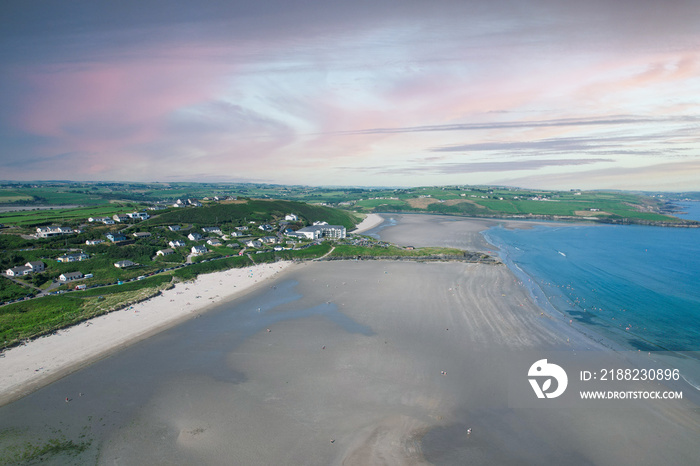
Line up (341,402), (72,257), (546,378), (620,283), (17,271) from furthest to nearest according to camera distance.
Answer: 1. (72,257)
2. (620,283)
3. (17,271)
4. (546,378)
5. (341,402)

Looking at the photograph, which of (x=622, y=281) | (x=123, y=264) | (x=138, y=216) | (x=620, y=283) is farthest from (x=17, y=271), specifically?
(x=622, y=281)

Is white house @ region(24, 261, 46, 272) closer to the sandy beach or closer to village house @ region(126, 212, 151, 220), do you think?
the sandy beach

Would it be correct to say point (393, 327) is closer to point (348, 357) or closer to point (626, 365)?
point (348, 357)

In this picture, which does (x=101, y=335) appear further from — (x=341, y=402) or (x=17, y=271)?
(x=341, y=402)

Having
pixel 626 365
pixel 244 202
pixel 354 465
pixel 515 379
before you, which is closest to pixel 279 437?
pixel 354 465

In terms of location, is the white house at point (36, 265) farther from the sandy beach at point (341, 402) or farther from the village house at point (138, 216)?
the village house at point (138, 216)

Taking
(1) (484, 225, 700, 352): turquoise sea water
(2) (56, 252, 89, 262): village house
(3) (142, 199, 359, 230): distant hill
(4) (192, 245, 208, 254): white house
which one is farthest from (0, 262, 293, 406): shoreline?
(1) (484, 225, 700, 352): turquoise sea water
